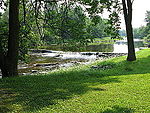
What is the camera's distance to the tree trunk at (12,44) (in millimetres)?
13430

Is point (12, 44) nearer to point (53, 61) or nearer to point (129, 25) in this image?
point (129, 25)

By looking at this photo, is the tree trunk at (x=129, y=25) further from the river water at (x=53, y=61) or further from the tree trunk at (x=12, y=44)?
the tree trunk at (x=12, y=44)

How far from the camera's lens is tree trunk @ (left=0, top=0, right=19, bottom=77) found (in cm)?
1343

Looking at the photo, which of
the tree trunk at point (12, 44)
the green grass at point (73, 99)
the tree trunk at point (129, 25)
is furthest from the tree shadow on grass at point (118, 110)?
the tree trunk at point (129, 25)

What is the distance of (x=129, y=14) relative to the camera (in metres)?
24.2

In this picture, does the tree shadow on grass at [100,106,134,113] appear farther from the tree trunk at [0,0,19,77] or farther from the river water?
the river water

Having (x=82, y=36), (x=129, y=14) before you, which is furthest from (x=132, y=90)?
(x=129, y=14)

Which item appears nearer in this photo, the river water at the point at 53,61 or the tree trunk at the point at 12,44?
the tree trunk at the point at 12,44

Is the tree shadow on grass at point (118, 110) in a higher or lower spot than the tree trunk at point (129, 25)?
lower

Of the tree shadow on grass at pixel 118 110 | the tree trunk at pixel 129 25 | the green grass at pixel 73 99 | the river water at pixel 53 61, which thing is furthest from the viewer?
the river water at pixel 53 61

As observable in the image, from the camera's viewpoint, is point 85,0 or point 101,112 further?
point 85,0

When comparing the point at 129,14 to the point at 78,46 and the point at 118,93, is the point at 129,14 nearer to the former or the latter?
the point at 78,46

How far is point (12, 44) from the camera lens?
538 inches

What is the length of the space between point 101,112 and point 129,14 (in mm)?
19477
